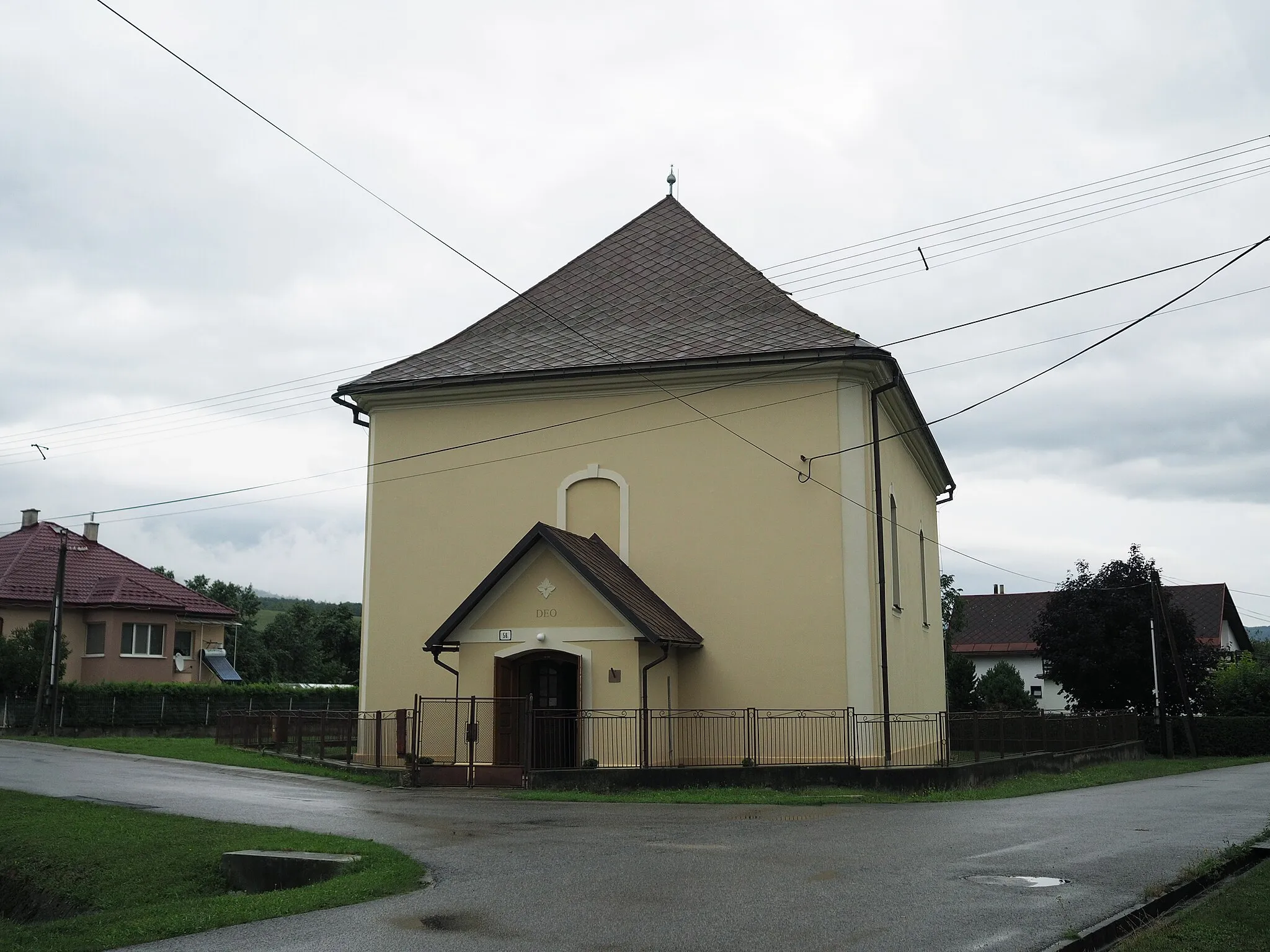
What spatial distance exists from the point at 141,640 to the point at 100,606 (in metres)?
2.27

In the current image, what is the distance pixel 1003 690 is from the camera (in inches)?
2184

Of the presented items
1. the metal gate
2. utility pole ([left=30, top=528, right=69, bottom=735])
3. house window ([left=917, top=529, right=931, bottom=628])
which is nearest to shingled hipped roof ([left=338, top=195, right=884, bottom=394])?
the metal gate

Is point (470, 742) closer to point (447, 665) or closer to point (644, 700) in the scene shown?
point (447, 665)

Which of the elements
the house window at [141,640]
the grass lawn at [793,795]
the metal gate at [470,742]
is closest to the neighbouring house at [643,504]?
the metal gate at [470,742]

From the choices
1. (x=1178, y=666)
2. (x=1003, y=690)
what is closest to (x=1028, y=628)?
(x=1003, y=690)

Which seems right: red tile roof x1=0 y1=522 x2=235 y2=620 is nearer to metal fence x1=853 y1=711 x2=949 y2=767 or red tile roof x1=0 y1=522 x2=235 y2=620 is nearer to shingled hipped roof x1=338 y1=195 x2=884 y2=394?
shingled hipped roof x1=338 y1=195 x2=884 y2=394

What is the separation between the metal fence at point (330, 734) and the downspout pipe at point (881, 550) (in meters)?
8.47

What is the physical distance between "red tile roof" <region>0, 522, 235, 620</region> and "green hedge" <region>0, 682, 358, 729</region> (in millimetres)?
5540

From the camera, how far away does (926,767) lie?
1902cm

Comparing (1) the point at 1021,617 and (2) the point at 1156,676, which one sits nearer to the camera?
(2) the point at 1156,676

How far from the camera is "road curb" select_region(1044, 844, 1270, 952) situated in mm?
7602

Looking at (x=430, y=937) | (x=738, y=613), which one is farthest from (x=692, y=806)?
(x=430, y=937)

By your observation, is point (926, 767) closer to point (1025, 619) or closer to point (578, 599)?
point (578, 599)

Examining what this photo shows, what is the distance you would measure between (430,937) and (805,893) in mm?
3020
